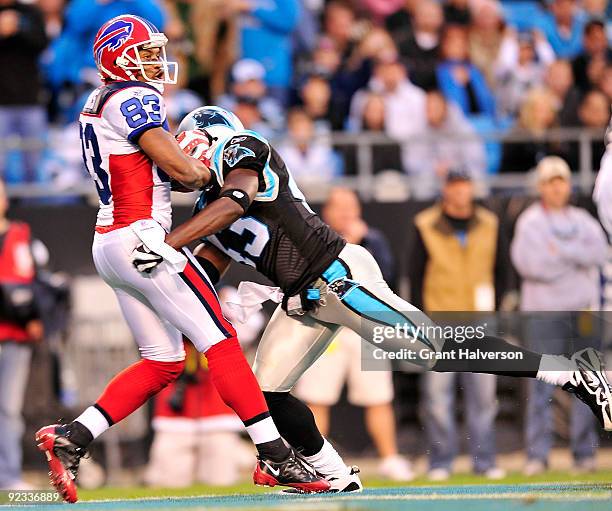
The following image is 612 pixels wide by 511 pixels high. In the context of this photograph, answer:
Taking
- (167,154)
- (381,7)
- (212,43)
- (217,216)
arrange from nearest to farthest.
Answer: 1. (167,154)
2. (217,216)
3. (212,43)
4. (381,7)

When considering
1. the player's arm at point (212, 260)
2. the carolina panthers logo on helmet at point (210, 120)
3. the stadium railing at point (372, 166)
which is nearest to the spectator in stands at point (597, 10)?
the stadium railing at point (372, 166)

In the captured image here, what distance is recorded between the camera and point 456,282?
1118cm

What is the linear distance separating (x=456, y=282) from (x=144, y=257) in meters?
4.48

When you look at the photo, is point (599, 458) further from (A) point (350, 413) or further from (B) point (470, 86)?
(B) point (470, 86)

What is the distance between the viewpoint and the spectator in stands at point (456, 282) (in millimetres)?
10961

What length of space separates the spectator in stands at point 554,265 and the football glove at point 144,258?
448cm

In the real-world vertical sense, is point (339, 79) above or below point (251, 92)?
above

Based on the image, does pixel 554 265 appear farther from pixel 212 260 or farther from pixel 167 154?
pixel 167 154

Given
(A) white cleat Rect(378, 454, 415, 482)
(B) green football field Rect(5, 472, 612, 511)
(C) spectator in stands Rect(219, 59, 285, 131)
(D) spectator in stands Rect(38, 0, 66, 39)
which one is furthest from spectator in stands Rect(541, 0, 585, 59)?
(B) green football field Rect(5, 472, 612, 511)

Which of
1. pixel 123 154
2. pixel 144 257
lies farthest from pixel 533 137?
pixel 144 257

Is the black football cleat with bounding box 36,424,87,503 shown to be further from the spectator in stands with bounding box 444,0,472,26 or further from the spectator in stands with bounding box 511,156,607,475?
the spectator in stands with bounding box 444,0,472,26

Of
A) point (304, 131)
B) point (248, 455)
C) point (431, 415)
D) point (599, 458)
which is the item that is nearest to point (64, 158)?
point (304, 131)

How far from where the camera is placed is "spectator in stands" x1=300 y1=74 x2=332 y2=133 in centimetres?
1295

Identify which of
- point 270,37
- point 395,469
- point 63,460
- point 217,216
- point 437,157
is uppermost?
point 270,37
